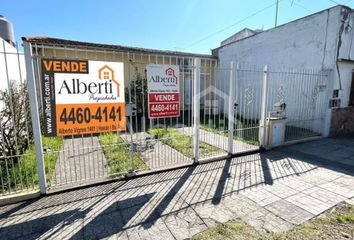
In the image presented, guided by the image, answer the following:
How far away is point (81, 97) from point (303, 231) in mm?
3817

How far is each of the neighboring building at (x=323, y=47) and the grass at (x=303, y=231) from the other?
5.80 metres

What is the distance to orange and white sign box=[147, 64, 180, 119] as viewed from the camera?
163 inches

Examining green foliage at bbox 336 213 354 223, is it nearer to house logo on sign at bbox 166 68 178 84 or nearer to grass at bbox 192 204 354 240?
grass at bbox 192 204 354 240

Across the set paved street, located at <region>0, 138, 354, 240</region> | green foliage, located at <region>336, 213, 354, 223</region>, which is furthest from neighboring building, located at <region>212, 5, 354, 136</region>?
green foliage, located at <region>336, 213, 354, 223</region>

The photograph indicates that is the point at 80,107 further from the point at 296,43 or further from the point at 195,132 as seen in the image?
the point at 296,43

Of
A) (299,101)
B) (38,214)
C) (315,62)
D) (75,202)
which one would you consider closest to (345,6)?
(315,62)

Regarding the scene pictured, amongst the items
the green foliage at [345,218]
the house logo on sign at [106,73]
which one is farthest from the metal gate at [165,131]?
the green foliage at [345,218]

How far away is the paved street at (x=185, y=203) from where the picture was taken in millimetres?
2666

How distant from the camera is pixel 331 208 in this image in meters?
3.10

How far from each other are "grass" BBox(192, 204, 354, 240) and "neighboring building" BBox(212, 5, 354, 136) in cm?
580

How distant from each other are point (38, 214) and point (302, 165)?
5355 millimetres

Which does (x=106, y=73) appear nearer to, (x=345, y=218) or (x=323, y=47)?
(x=345, y=218)

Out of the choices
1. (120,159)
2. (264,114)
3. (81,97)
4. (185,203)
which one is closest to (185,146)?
(120,159)

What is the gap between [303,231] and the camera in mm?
2588
